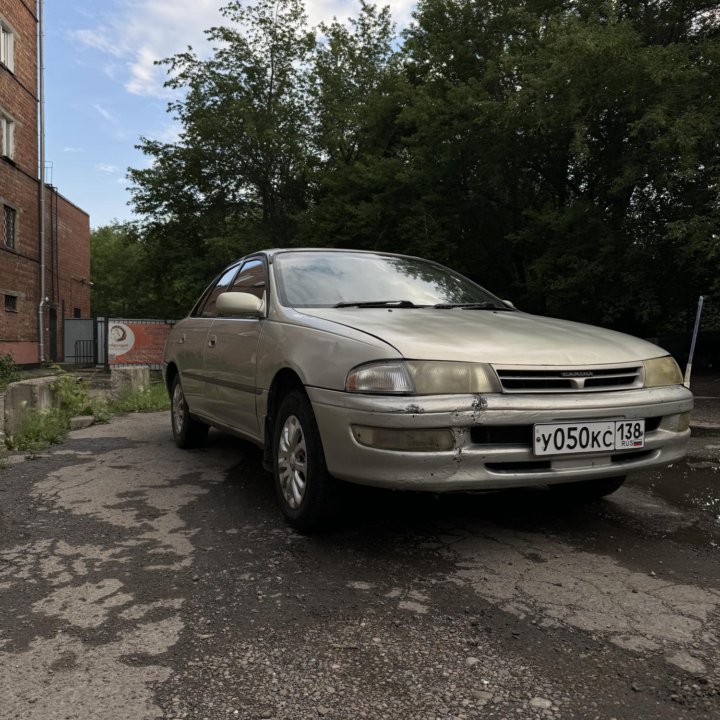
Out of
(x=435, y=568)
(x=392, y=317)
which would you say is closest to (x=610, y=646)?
(x=435, y=568)

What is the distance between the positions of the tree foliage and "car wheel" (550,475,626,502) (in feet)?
34.3

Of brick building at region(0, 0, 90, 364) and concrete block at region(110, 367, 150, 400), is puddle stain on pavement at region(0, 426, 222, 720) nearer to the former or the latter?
concrete block at region(110, 367, 150, 400)

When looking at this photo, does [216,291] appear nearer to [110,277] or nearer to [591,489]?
[591,489]

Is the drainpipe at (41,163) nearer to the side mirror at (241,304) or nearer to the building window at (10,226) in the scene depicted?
the building window at (10,226)

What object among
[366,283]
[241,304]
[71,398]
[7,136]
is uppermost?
[7,136]

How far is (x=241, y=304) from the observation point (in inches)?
156

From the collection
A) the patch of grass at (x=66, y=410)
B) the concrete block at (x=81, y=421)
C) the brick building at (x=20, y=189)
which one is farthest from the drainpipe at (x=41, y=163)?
the concrete block at (x=81, y=421)

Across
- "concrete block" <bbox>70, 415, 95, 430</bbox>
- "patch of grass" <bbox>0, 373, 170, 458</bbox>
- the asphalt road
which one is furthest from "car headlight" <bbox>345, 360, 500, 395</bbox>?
"concrete block" <bbox>70, 415, 95, 430</bbox>

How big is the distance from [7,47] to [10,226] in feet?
17.3

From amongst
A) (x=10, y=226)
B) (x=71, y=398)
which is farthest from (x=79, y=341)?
(x=71, y=398)

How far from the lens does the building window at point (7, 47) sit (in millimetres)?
19438

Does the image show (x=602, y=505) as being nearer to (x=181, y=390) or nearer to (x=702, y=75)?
(x=181, y=390)

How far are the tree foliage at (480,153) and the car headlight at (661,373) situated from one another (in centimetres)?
1060

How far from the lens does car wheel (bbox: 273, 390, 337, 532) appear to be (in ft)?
10.5
